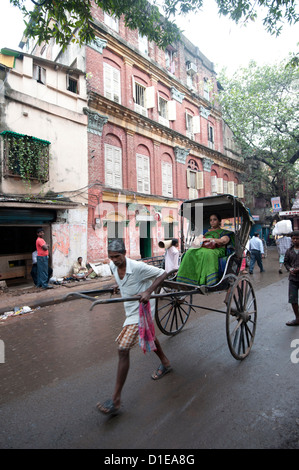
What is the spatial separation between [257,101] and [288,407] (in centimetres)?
2146

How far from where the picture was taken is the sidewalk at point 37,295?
24.3 ft

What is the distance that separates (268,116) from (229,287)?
20.1 meters

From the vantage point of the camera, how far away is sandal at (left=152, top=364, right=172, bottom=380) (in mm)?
3279

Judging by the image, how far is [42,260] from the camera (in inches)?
362

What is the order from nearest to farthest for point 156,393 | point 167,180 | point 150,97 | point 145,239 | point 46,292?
point 156,393
point 46,292
point 150,97
point 145,239
point 167,180

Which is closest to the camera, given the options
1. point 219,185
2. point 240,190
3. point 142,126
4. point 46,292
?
point 46,292

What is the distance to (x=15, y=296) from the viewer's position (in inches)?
324

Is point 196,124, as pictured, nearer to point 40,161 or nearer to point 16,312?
point 40,161

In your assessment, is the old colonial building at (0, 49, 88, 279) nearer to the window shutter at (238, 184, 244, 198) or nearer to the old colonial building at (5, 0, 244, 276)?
the old colonial building at (5, 0, 244, 276)

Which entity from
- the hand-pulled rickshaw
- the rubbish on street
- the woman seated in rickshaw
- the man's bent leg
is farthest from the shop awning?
the man's bent leg

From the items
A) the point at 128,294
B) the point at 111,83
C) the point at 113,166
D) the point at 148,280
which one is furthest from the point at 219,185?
the point at 128,294

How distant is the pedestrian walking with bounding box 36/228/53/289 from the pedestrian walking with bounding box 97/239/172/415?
6.77m

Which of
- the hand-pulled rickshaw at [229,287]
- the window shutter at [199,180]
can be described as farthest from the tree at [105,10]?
the window shutter at [199,180]
